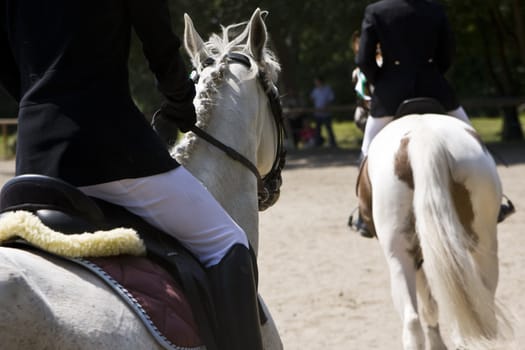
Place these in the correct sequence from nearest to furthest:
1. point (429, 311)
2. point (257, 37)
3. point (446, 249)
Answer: point (257, 37) < point (446, 249) < point (429, 311)

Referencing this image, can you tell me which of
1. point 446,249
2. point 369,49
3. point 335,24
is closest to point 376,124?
point 369,49

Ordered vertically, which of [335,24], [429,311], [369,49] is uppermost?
[369,49]

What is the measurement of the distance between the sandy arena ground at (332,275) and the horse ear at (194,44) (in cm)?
246

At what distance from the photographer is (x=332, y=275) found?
8547 mm

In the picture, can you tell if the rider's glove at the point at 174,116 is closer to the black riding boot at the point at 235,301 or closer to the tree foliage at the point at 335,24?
the black riding boot at the point at 235,301

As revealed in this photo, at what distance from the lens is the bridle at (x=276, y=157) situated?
11.4ft

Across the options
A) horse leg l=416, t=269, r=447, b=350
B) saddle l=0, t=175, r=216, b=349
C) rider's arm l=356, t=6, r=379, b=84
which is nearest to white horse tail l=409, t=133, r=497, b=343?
horse leg l=416, t=269, r=447, b=350

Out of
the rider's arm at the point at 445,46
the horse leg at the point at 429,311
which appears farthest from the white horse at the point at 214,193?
the rider's arm at the point at 445,46

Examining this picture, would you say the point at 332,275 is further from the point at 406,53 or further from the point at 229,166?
the point at 229,166

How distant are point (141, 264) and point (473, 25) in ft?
79.8

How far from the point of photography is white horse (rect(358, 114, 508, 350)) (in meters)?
4.89

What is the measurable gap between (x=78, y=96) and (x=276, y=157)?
1.38 m

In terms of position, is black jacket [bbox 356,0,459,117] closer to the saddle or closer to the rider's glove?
the rider's glove

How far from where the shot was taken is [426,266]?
4961 mm
